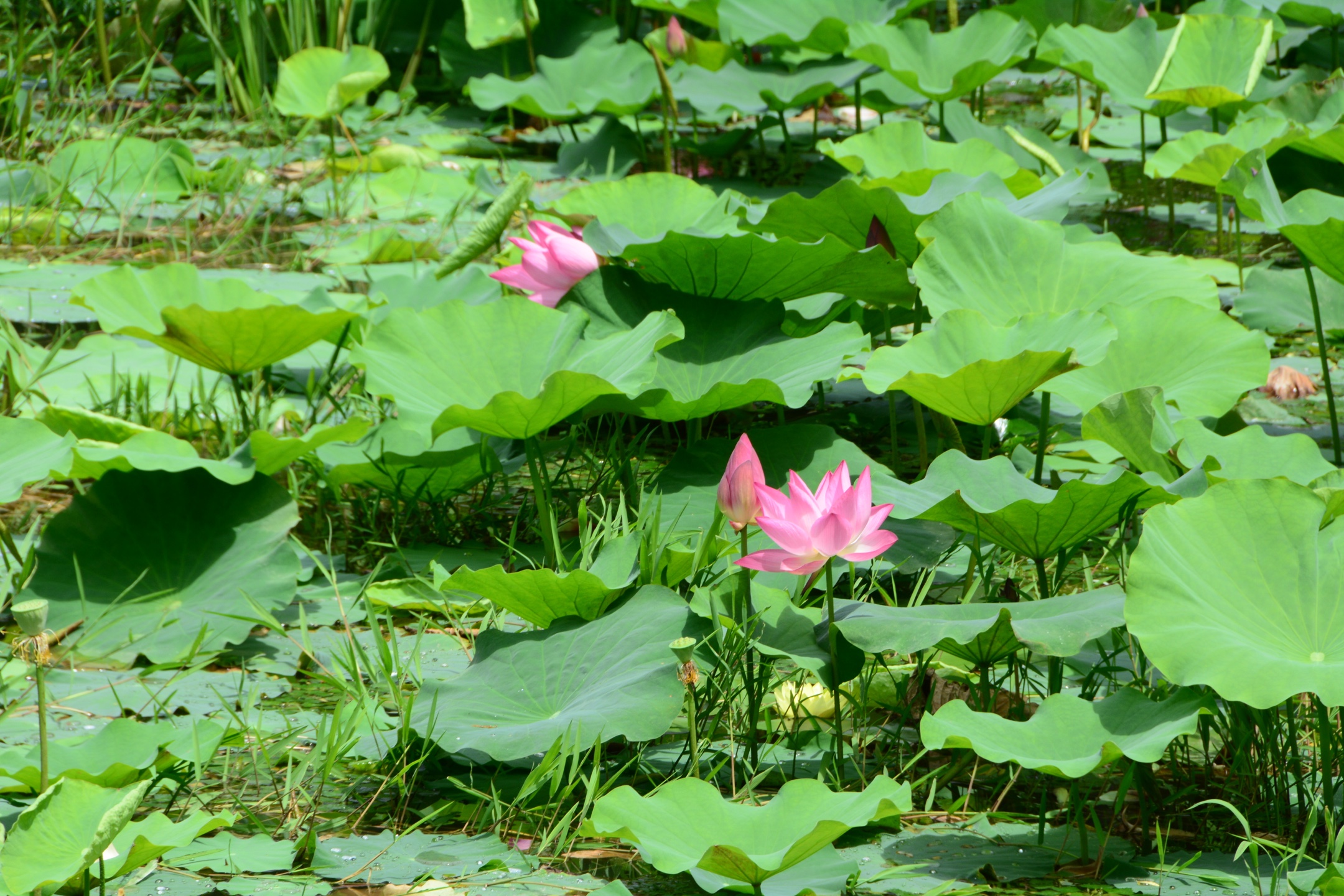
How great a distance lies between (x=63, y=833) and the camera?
988mm

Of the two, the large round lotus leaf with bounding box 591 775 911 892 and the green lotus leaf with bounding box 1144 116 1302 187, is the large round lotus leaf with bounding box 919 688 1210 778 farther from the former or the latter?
the green lotus leaf with bounding box 1144 116 1302 187

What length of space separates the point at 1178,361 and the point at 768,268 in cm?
57

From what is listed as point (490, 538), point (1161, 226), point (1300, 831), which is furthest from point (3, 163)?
point (1300, 831)

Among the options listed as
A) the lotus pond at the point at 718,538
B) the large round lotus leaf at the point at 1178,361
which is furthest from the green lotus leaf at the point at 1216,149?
the large round lotus leaf at the point at 1178,361

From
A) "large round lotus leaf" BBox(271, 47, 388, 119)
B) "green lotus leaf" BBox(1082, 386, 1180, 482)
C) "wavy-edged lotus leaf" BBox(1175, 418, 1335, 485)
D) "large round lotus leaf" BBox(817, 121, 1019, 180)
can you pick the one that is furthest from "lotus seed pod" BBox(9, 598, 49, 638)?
"large round lotus leaf" BBox(271, 47, 388, 119)

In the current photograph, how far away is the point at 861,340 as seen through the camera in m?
1.68

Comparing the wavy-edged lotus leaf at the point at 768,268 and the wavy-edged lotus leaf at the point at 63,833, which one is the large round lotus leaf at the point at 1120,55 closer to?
the wavy-edged lotus leaf at the point at 768,268

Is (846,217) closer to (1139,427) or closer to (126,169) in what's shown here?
(1139,427)

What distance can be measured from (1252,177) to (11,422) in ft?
5.43

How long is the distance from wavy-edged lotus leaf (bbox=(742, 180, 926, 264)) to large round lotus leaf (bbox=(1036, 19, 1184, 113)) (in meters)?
1.23

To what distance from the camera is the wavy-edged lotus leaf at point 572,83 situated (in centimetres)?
363

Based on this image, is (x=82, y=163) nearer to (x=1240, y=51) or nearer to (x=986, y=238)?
(x=986, y=238)

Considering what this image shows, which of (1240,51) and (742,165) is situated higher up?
(1240,51)

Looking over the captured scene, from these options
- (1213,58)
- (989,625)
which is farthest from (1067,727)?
(1213,58)
